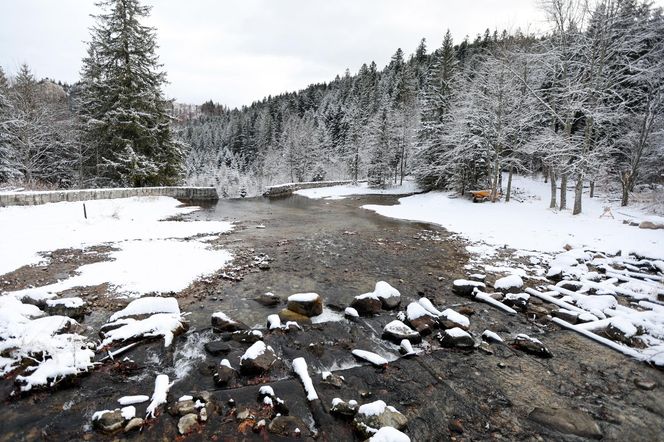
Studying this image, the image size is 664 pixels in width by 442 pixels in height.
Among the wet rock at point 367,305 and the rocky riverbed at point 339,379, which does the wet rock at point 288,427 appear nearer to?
the rocky riverbed at point 339,379

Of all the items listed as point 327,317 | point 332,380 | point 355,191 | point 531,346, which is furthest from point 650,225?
point 355,191

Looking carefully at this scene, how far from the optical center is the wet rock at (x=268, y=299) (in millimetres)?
6657

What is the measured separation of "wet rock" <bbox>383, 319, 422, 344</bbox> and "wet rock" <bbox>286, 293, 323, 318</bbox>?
1.43 metres

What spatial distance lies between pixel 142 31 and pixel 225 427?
88.3 ft

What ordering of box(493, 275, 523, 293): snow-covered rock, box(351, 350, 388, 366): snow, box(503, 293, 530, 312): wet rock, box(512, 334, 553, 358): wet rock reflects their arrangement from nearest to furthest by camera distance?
box(351, 350, 388, 366): snow, box(512, 334, 553, 358): wet rock, box(503, 293, 530, 312): wet rock, box(493, 275, 523, 293): snow-covered rock

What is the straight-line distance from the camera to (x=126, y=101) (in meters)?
21.3

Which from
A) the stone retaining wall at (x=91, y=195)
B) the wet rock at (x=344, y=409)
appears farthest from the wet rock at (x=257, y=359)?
the stone retaining wall at (x=91, y=195)

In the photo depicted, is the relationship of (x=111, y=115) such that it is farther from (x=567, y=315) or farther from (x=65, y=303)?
(x=567, y=315)

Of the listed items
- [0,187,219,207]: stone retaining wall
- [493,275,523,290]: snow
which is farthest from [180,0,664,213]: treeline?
[0,187,219,207]: stone retaining wall

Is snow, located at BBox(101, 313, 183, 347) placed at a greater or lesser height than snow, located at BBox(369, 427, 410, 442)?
greater

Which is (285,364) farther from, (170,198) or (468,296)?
(170,198)

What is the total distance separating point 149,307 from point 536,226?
50.9 feet

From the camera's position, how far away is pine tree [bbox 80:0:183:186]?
20969 millimetres

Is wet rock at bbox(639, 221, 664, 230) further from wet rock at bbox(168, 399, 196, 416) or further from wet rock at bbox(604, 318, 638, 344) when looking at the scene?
wet rock at bbox(168, 399, 196, 416)
